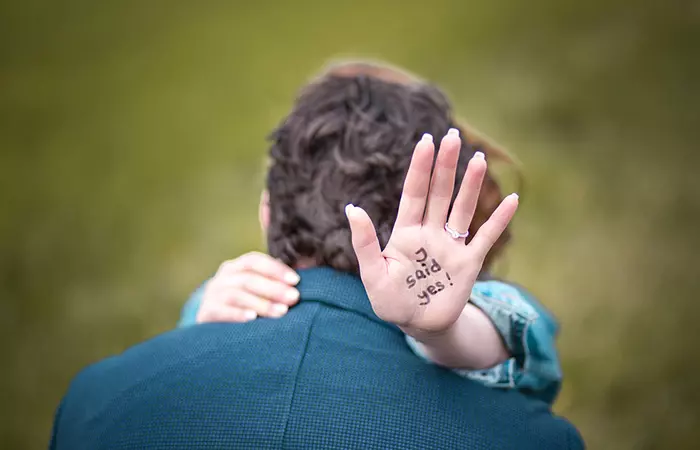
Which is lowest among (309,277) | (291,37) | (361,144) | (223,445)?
(223,445)

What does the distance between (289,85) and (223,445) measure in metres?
2.11

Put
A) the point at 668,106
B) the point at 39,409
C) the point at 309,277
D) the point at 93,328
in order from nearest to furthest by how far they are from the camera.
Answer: the point at 309,277 < the point at 39,409 < the point at 93,328 < the point at 668,106

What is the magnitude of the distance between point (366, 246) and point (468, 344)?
199 mm

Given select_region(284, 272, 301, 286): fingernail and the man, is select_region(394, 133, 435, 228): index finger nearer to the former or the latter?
the man

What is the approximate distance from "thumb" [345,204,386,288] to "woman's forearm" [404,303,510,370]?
79 millimetres

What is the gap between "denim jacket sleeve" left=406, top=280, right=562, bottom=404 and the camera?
0.77 m

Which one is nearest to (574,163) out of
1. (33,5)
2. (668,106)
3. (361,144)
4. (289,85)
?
(668,106)

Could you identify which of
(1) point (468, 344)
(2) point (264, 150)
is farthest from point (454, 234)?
(2) point (264, 150)

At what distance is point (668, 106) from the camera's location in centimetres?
233

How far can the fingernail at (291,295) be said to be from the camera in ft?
2.48

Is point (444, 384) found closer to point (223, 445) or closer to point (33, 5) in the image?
point (223, 445)

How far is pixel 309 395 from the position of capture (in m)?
0.67

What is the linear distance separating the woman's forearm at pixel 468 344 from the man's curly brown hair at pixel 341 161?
142mm

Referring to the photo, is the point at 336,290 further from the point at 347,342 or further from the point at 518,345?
the point at 518,345
